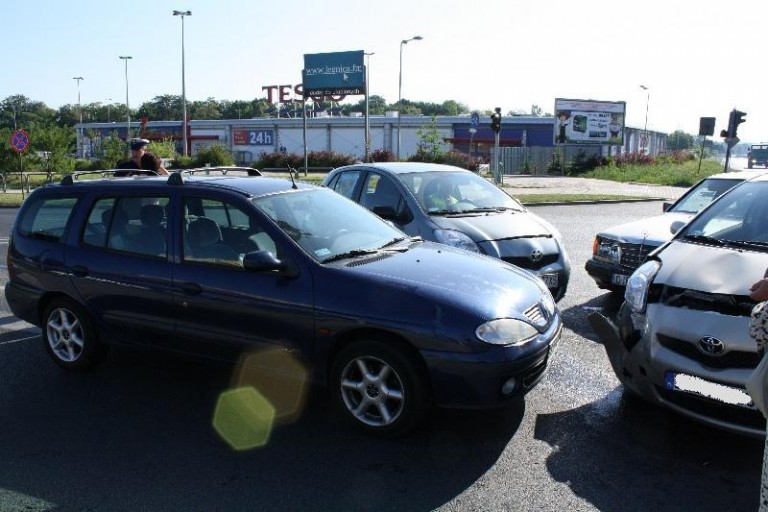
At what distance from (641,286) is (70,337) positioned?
14.3 feet

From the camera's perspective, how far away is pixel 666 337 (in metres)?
3.95

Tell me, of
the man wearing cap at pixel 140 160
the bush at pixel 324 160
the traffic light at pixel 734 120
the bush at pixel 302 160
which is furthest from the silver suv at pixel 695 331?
the bush at pixel 324 160

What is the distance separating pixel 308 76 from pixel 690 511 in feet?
183

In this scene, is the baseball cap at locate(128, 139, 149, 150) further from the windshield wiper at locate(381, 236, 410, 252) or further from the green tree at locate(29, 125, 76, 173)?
the green tree at locate(29, 125, 76, 173)

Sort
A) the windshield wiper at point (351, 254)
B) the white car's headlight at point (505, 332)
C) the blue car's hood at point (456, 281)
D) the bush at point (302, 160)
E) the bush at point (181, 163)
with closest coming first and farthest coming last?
the white car's headlight at point (505, 332) → the blue car's hood at point (456, 281) → the windshield wiper at point (351, 254) → the bush at point (181, 163) → the bush at point (302, 160)

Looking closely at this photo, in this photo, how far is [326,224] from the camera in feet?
16.1

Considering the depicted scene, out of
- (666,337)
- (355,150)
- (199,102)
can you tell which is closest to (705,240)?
(666,337)

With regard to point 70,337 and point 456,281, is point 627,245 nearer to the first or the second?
point 456,281

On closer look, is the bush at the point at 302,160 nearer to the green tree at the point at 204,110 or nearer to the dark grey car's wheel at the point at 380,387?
the dark grey car's wheel at the point at 380,387

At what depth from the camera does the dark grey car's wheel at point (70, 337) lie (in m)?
5.32

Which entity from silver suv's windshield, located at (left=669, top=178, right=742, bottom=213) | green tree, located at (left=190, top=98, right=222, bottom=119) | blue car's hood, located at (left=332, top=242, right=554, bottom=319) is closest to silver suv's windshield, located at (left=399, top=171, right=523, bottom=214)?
silver suv's windshield, located at (left=669, top=178, right=742, bottom=213)

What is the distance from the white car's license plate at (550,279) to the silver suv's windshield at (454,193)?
123 cm

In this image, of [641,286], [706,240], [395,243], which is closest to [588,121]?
[706,240]

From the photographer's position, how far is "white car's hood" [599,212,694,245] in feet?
23.7
